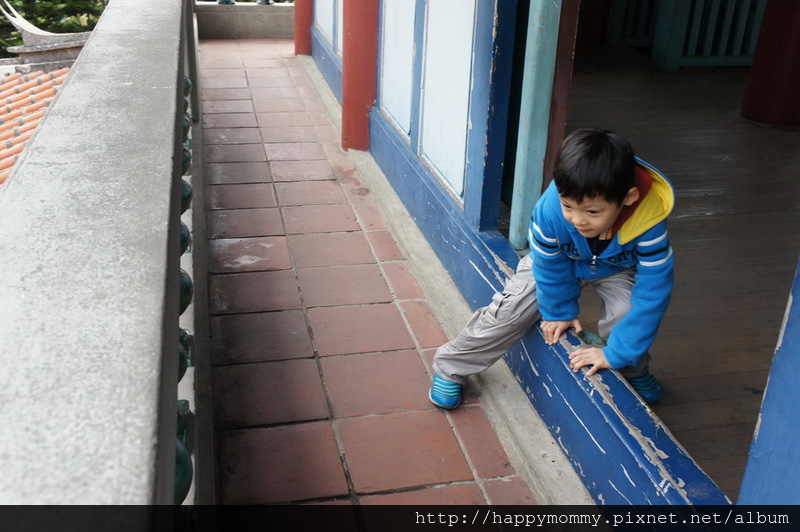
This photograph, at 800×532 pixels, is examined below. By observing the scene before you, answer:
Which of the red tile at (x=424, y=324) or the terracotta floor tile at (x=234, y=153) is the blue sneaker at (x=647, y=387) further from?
the terracotta floor tile at (x=234, y=153)

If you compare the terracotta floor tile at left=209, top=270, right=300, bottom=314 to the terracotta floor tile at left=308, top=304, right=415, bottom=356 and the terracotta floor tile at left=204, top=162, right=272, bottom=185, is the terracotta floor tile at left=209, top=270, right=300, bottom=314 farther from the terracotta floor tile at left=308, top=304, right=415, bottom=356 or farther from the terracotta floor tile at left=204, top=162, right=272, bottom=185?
the terracotta floor tile at left=204, top=162, right=272, bottom=185

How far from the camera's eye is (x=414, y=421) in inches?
113

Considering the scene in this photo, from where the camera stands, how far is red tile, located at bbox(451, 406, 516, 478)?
2658 mm

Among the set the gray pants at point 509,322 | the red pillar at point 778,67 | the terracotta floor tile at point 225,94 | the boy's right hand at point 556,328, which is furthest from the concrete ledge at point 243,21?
the boy's right hand at point 556,328

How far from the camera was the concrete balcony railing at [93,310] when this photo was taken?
849mm

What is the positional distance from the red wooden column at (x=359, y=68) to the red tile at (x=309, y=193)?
2.06 feet

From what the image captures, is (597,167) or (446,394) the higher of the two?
(597,167)

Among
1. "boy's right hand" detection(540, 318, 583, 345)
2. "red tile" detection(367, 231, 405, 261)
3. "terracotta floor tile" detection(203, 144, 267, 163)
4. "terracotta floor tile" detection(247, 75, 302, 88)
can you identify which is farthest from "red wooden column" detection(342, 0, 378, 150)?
"boy's right hand" detection(540, 318, 583, 345)

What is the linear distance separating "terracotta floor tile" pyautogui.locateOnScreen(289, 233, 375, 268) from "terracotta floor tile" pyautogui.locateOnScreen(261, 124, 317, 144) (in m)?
1.89

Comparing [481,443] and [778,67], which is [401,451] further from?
[778,67]

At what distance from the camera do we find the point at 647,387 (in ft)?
9.12

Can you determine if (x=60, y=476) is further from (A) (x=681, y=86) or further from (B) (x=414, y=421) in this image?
(A) (x=681, y=86)

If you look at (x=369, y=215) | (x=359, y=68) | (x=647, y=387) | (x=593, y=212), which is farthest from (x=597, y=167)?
(x=359, y=68)

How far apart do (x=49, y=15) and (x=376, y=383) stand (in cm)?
1500
